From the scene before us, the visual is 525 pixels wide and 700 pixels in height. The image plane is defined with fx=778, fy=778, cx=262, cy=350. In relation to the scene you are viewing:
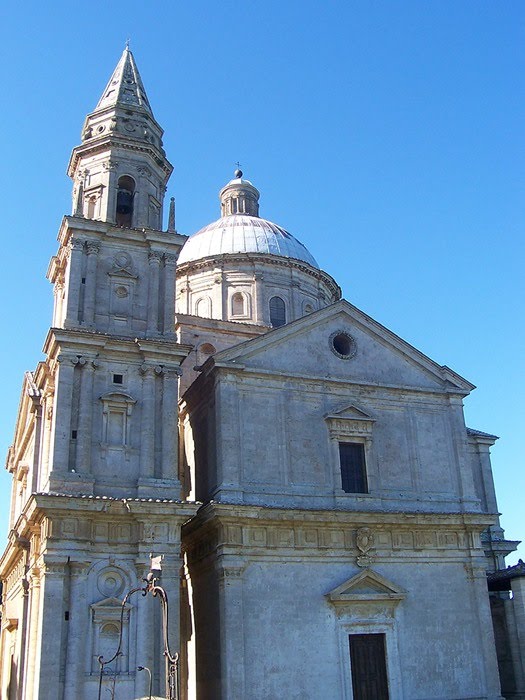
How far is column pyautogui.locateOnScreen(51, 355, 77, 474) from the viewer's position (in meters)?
20.3

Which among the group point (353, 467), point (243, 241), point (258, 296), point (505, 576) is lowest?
point (505, 576)

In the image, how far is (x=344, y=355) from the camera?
2489cm

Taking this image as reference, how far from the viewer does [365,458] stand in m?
23.8

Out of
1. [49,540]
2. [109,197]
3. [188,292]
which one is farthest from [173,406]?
[188,292]

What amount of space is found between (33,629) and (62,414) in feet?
18.0

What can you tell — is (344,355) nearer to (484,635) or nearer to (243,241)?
(484,635)

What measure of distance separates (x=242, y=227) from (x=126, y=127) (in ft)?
36.4

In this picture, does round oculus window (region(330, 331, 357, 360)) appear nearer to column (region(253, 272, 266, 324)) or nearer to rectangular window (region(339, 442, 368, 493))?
rectangular window (region(339, 442, 368, 493))

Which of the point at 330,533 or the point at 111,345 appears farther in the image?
the point at 330,533

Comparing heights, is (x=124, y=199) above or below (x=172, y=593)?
above

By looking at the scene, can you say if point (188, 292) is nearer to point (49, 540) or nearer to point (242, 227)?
point (242, 227)

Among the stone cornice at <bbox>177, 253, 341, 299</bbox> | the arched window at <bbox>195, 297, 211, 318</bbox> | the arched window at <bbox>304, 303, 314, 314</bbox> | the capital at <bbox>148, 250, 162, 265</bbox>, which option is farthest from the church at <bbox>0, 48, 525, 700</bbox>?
the arched window at <bbox>304, 303, 314, 314</bbox>

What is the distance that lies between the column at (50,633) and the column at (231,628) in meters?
4.12

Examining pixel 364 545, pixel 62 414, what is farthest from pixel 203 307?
pixel 364 545
